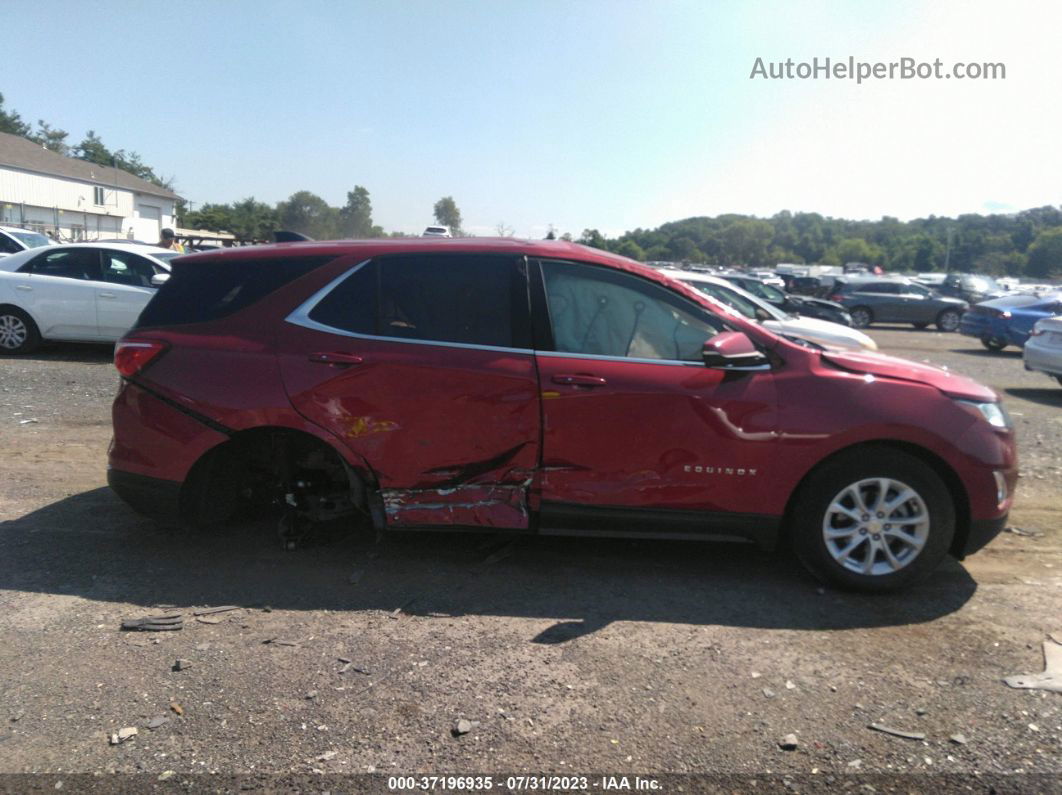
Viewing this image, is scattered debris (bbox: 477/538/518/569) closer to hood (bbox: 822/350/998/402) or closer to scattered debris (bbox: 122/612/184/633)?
scattered debris (bbox: 122/612/184/633)

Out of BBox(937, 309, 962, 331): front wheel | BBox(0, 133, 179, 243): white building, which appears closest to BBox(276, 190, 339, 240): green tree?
BBox(937, 309, 962, 331): front wheel

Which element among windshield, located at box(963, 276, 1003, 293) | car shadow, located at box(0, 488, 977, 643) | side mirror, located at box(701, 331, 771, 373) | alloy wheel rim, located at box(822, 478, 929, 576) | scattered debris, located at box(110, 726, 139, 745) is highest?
windshield, located at box(963, 276, 1003, 293)

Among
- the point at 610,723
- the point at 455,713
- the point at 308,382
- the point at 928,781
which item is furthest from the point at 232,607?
the point at 928,781

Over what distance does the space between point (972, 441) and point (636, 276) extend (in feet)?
6.29

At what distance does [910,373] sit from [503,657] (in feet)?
8.49

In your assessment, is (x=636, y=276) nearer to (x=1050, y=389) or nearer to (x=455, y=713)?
(x=455, y=713)

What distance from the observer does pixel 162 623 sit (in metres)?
3.94

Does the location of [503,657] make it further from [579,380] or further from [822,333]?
[822,333]

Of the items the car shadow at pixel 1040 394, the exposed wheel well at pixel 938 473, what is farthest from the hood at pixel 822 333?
the exposed wheel well at pixel 938 473

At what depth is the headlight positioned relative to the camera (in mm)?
4324

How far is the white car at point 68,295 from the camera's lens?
37.2 ft

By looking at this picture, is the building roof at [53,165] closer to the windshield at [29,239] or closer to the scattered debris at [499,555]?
the windshield at [29,239]

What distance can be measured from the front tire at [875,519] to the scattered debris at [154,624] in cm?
312

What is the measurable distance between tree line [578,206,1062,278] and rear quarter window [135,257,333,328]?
33.9 metres
